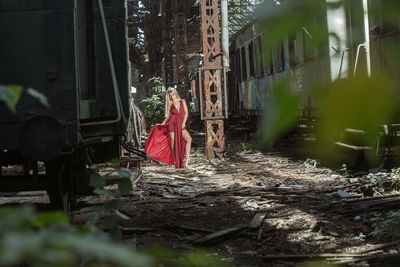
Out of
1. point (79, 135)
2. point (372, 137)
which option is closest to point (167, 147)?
point (79, 135)

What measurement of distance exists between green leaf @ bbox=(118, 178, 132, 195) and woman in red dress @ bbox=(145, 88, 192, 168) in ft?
27.8

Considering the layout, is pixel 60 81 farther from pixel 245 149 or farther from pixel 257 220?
pixel 245 149

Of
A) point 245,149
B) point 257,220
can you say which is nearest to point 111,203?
point 257,220

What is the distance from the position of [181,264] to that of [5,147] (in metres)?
2.14

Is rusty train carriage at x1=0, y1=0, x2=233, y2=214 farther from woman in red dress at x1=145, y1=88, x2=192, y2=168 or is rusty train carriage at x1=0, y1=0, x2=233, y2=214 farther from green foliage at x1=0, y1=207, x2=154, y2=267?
woman in red dress at x1=145, y1=88, x2=192, y2=168

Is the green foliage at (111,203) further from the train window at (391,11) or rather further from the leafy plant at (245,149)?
the leafy plant at (245,149)

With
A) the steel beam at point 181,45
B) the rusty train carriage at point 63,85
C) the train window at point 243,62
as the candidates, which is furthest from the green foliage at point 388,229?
the train window at point 243,62

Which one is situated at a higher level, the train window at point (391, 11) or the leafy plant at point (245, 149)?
the train window at point (391, 11)

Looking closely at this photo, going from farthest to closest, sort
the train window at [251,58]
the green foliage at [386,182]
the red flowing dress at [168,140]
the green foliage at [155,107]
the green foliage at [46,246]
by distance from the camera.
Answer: the green foliage at [155,107], the train window at [251,58], the red flowing dress at [168,140], the green foliage at [386,182], the green foliage at [46,246]

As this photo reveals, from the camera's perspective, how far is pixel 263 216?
19.1ft

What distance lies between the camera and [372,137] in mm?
1187

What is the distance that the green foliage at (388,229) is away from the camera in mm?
4614

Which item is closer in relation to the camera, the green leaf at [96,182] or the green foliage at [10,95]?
the green foliage at [10,95]

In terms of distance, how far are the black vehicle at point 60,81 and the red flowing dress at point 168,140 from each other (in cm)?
552
